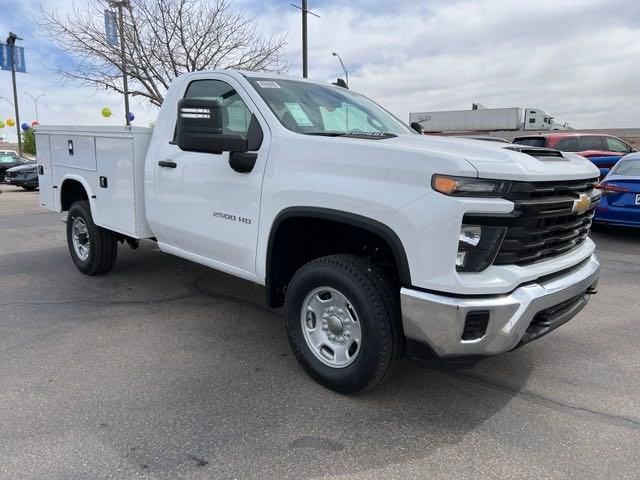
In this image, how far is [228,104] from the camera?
4.01 m

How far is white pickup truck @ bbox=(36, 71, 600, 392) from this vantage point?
2.64 metres

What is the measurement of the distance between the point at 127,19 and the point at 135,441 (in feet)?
55.1

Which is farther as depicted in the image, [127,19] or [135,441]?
[127,19]

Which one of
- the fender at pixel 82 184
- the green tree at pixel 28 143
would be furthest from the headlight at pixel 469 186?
the green tree at pixel 28 143

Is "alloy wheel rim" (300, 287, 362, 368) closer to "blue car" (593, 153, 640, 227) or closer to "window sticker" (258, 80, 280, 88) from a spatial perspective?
"window sticker" (258, 80, 280, 88)

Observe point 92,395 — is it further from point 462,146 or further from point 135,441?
point 462,146

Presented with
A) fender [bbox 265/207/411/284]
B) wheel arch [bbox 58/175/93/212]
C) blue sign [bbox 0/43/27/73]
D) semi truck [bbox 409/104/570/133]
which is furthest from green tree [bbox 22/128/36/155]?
fender [bbox 265/207/411/284]

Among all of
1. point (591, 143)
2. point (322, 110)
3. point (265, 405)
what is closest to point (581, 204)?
point (322, 110)

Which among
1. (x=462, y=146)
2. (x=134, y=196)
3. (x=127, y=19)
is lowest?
(x=134, y=196)

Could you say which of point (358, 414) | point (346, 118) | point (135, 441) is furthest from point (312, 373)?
point (346, 118)

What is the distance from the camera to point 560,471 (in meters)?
2.54

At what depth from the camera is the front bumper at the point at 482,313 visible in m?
2.63

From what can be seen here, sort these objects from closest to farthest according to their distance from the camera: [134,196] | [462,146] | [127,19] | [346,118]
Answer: [462,146], [346,118], [134,196], [127,19]

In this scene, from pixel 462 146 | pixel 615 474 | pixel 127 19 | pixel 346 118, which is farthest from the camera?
pixel 127 19
